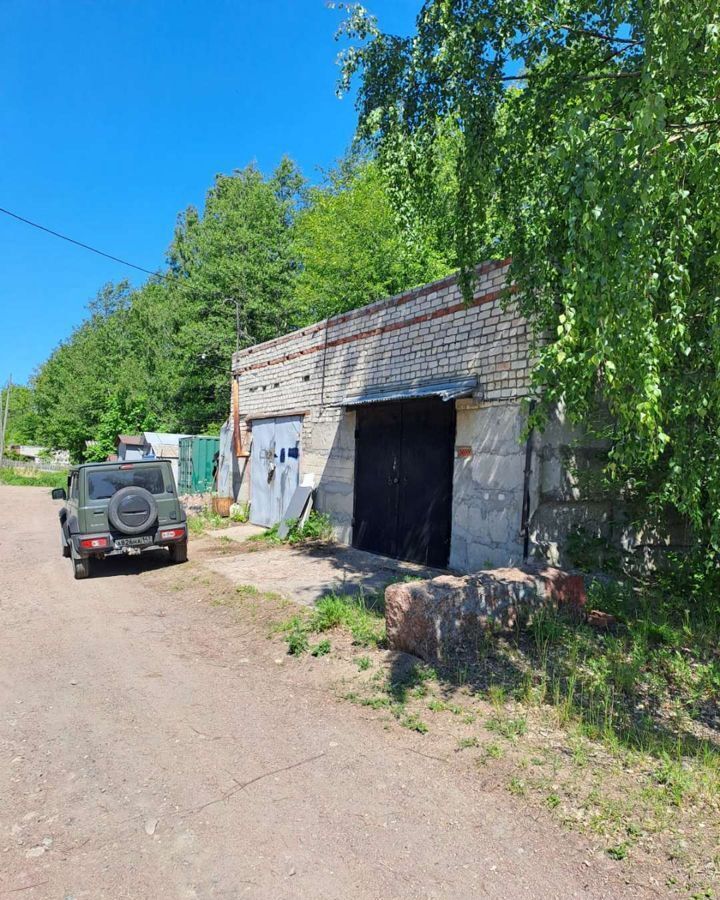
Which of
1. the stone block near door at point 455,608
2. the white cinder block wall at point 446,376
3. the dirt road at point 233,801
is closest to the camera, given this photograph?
the dirt road at point 233,801

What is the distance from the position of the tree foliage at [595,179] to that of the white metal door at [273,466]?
22.8 ft

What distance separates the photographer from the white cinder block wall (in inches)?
299

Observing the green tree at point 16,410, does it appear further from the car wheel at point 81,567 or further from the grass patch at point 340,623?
the grass patch at point 340,623

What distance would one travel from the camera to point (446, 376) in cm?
877

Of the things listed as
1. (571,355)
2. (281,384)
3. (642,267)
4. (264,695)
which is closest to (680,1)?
(642,267)

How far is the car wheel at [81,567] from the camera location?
920cm

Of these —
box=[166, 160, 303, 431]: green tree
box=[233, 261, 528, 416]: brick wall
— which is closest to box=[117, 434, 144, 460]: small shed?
box=[166, 160, 303, 431]: green tree

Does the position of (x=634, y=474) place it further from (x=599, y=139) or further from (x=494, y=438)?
(x=599, y=139)

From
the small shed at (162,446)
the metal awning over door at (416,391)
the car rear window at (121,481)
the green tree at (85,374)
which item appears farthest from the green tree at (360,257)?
the green tree at (85,374)

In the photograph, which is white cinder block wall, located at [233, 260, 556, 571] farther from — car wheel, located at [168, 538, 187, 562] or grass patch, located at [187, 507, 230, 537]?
grass patch, located at [187, 507, 230, 537]

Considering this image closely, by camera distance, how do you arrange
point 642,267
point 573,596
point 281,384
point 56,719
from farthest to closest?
point 281,384 → point 573,596 → point 56,719 → point 642,267

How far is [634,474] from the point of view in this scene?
6879 mm

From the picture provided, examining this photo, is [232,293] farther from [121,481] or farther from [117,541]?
[117,541]

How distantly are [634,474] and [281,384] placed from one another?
869 cm
